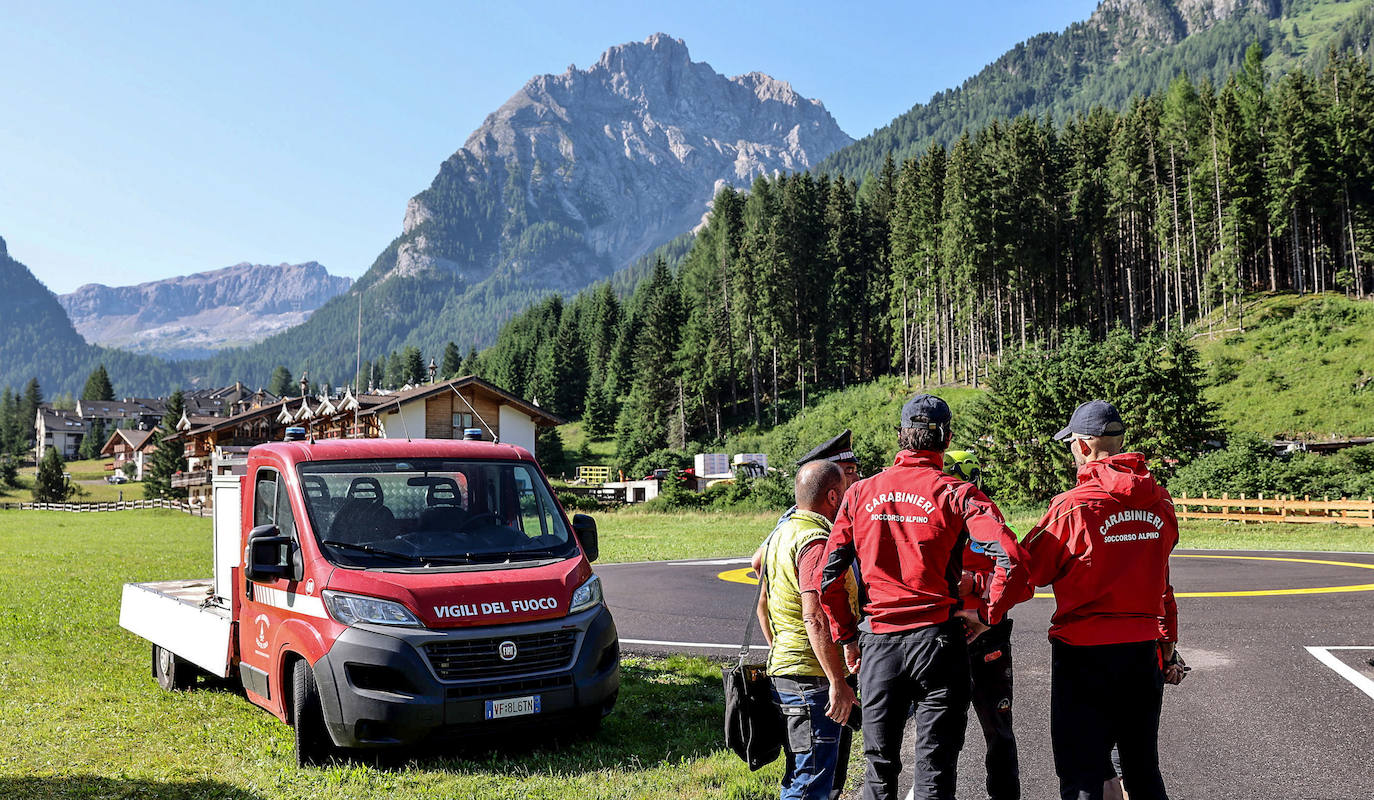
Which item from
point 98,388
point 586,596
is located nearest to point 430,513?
point 586,596

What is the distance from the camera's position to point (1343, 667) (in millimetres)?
8977

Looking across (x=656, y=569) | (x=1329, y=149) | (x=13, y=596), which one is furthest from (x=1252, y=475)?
(x=1329, y=149)

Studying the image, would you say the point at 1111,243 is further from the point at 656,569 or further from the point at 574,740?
the point at 574,740

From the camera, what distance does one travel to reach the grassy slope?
45469 millimetres

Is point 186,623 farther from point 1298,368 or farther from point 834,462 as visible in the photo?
point 1298,368

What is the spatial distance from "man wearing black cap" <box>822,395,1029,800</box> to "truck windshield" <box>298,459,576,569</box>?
3388 millimetres

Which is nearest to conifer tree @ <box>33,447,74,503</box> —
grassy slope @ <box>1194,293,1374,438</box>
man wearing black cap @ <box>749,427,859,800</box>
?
grassy slope @ <box>1194,293,1374,438</box>

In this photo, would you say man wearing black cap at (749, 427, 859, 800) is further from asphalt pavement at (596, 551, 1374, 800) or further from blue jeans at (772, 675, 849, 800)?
asphalt pavement at (596, 551, 1374, 800)

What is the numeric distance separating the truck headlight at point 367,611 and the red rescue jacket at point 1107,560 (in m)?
4.01

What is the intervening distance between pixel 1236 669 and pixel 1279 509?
82.1ft

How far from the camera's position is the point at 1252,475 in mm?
32531

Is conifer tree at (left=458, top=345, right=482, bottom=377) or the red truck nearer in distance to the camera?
the red truck

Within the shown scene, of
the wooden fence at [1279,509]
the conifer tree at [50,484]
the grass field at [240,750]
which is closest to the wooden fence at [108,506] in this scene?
the conifer tree at [50,484]

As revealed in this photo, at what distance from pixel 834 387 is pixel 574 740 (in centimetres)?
7357
